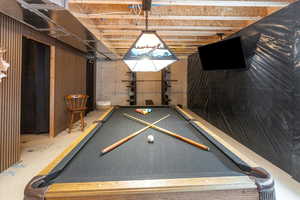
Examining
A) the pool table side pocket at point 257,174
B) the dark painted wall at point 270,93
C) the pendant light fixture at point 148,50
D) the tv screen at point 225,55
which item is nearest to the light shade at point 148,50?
the pendant light fixture at point 148,50

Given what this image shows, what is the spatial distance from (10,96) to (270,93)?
13.0ft

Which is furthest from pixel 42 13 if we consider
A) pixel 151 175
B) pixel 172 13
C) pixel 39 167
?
pixel 151 175

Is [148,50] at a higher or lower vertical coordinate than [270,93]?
higher

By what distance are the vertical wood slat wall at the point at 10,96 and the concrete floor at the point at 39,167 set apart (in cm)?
23

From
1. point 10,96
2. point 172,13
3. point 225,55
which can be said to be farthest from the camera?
point 225,55

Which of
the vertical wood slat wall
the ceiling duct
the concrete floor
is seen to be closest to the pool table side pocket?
the concrete floor

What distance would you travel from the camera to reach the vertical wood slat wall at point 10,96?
7.64ft

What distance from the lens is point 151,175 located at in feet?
3.46

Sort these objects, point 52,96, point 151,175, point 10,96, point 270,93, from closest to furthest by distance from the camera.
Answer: point 151,175, point 10,96, point 270,93, point 52,96

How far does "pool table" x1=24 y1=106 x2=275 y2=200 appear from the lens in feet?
3.01

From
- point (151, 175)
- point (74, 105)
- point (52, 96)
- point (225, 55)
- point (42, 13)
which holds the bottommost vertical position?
point (151, 175)

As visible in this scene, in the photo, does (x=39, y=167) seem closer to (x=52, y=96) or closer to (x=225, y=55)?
(x=52, y=96)

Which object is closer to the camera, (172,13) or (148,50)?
(148,50)

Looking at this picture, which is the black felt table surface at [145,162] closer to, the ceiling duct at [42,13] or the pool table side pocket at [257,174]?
the pool table side pocket at [257,174]
